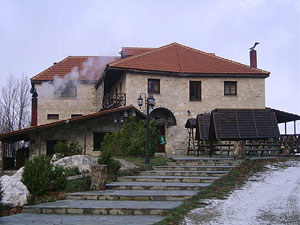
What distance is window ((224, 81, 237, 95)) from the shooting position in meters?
26.7

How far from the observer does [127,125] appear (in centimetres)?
1853

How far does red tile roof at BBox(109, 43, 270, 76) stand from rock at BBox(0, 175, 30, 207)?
51.0ft

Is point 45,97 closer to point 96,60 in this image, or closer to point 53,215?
point 96,60

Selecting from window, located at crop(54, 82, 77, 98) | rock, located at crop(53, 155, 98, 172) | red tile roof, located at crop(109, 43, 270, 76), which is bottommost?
rock, located at crop(53, 155, 98, 172)

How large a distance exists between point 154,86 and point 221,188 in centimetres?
1610

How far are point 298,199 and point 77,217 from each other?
495cm

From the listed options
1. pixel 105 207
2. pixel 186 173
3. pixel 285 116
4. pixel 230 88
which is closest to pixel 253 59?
pixel 230 88

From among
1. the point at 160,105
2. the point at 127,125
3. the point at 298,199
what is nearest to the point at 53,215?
the point at 298,199

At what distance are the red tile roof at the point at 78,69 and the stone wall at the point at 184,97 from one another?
833 cm

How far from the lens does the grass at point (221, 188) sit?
738cm

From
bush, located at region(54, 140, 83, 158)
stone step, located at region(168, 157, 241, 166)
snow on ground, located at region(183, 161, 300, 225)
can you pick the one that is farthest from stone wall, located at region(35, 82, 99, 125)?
snow on ground, located at region(183, 161, 300, 225)

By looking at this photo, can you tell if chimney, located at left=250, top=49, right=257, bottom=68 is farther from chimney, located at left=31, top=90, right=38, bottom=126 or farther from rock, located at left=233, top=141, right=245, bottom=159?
chimney, located at left=31, top=90, right=38, bottom=126

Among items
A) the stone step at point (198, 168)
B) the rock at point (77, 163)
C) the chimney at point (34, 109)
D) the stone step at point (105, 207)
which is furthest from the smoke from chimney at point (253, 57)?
the stone step at point (105, 207)

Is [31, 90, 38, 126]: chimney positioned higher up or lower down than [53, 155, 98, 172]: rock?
higher up
